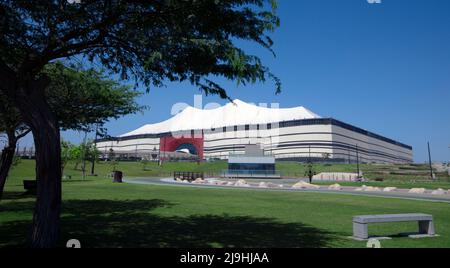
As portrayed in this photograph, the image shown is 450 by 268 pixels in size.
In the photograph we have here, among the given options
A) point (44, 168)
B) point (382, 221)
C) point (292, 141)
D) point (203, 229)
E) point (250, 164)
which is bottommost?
point (203, 229)

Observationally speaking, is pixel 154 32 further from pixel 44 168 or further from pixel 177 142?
pixel 177 142

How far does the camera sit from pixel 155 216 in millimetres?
14492

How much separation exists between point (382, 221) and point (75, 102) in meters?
14.9

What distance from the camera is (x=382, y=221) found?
10203mm

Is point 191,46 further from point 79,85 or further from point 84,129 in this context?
point 84,129

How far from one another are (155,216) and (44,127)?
26.4ft

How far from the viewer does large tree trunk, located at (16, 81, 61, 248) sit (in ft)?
23.1

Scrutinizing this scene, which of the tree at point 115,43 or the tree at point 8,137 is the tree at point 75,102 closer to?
the tree at point 8,137

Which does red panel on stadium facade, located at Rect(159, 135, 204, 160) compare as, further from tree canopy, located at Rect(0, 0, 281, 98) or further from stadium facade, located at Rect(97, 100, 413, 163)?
tree canopy, located at Rect(0, 0, 281, 98)

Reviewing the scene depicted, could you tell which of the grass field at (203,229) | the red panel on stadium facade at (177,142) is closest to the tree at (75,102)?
the grass field at (203,229)

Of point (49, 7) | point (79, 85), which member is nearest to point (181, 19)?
point (49, 7)

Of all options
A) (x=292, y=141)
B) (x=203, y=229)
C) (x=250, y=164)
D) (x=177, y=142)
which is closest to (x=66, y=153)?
(x=250, y=164)

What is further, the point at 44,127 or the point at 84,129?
the point at 84,129

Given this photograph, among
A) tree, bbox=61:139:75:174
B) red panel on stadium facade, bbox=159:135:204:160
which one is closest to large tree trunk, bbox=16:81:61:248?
tree, bbox=61:139:75:174
